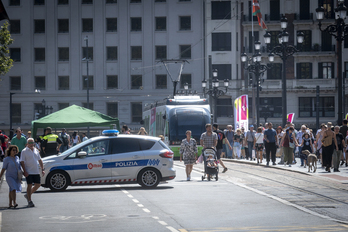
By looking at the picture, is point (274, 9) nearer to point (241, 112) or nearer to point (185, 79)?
point (185, 79)

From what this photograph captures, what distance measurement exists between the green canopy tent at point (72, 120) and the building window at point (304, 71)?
37.1 meters

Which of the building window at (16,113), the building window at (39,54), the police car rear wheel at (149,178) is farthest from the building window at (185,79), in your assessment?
the police car rear wheel at (149,178)

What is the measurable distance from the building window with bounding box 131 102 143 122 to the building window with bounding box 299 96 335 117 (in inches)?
608

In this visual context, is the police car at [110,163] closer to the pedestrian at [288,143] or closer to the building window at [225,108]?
the pedestrian at [288,143]

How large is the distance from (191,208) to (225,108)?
47.2 metres

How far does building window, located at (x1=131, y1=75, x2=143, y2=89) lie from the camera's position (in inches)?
2397

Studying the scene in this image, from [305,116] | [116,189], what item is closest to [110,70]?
[305,116]

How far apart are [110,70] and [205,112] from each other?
28.7 meters

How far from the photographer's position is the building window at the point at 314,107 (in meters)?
59.3

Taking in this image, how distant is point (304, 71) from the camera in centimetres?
6031

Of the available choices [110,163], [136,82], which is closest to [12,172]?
[110,163]

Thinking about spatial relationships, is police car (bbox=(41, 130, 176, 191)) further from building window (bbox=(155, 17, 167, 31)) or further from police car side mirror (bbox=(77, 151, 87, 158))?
building window (bbox=(155, 17, 167, 31))

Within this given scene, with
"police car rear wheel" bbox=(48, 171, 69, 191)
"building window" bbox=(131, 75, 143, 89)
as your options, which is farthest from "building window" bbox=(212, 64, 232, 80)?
"police car rear wheel" bbox=(48, 171, 69, 191)

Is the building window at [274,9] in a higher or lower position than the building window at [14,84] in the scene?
higher
